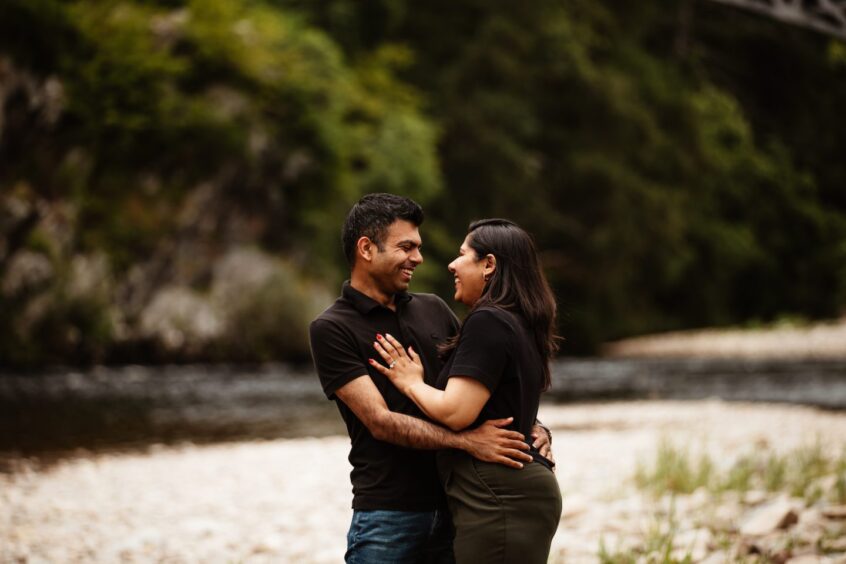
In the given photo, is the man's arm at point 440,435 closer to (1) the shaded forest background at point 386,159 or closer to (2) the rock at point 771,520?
(2) the rock at point 771,520

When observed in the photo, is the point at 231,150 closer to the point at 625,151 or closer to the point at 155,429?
the point at 155,429

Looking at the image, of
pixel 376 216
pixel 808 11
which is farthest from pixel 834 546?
pixel 808 11

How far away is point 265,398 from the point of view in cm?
2003

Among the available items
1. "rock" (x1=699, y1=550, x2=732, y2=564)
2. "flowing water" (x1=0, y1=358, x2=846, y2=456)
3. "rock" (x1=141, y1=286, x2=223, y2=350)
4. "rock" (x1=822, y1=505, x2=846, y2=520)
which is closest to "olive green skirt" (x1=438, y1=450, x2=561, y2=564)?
"rock" (x1=699, y1=550, x2=732, y2=564)

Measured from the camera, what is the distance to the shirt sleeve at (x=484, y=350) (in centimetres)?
340

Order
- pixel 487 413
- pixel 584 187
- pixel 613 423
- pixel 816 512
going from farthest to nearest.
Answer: pixel 584 187 < pixel 613 423 < pixel 816 512 < pixel 487 413

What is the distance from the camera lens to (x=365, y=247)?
3.72 m

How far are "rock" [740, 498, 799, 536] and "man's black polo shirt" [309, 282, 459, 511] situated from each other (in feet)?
11.2

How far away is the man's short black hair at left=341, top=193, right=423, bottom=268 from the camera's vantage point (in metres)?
3.71

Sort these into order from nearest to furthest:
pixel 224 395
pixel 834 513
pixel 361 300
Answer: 1. pixel 361 300
2. pixel 834 513
3. pixel 224 395

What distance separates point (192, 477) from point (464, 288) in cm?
816

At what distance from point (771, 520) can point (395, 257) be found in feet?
12.8

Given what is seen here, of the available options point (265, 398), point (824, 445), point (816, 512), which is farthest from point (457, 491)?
point (265, 398)

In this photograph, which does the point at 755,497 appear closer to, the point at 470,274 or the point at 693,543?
the point at 693,543
